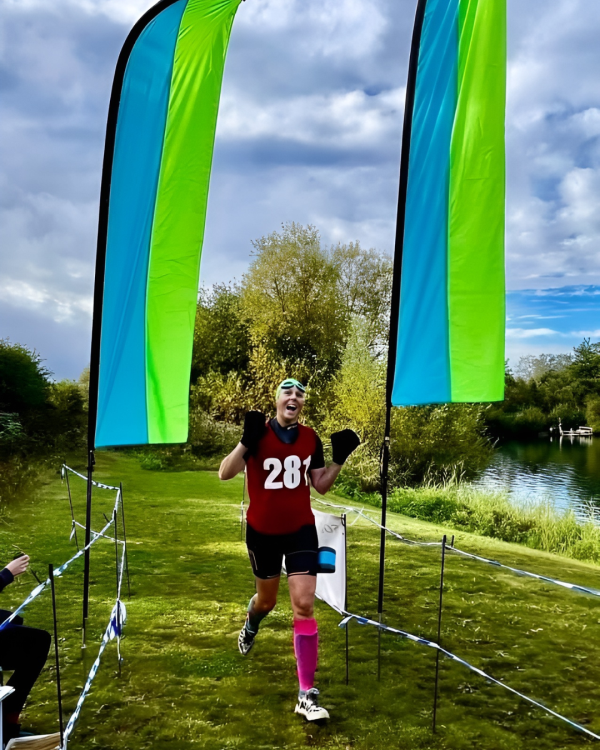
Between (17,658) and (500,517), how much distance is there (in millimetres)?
9791

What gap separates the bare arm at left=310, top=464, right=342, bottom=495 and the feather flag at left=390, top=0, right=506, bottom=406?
623 millimetres

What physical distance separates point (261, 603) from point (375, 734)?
3.07 feet

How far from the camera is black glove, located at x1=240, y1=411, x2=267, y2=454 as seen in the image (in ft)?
10.4

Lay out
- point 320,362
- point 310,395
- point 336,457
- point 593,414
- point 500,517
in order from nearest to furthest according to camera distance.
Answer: point 336,457
point 500,517
point 310,395
point 320,362
point 593,414

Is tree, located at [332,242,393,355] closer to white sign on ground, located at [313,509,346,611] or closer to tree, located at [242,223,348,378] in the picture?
tree, located at [242,223,348,378]

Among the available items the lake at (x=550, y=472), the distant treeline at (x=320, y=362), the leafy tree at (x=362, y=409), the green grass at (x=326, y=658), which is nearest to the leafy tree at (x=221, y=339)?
the distant treeline at (x=320, y=362)

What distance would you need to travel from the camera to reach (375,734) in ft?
9.47

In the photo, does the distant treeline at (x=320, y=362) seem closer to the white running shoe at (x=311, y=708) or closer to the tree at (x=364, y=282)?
the tree at (x=364, y=282)

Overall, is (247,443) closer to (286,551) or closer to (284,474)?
(284,474)

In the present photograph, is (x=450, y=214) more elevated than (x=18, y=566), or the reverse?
(x=450, y=214)

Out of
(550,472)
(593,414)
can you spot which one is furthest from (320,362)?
(593,414)

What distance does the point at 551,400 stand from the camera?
959 inches

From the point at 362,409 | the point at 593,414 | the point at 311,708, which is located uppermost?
the point at 593,414

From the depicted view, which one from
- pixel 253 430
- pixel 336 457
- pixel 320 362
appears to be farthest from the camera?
pixel 320 362
